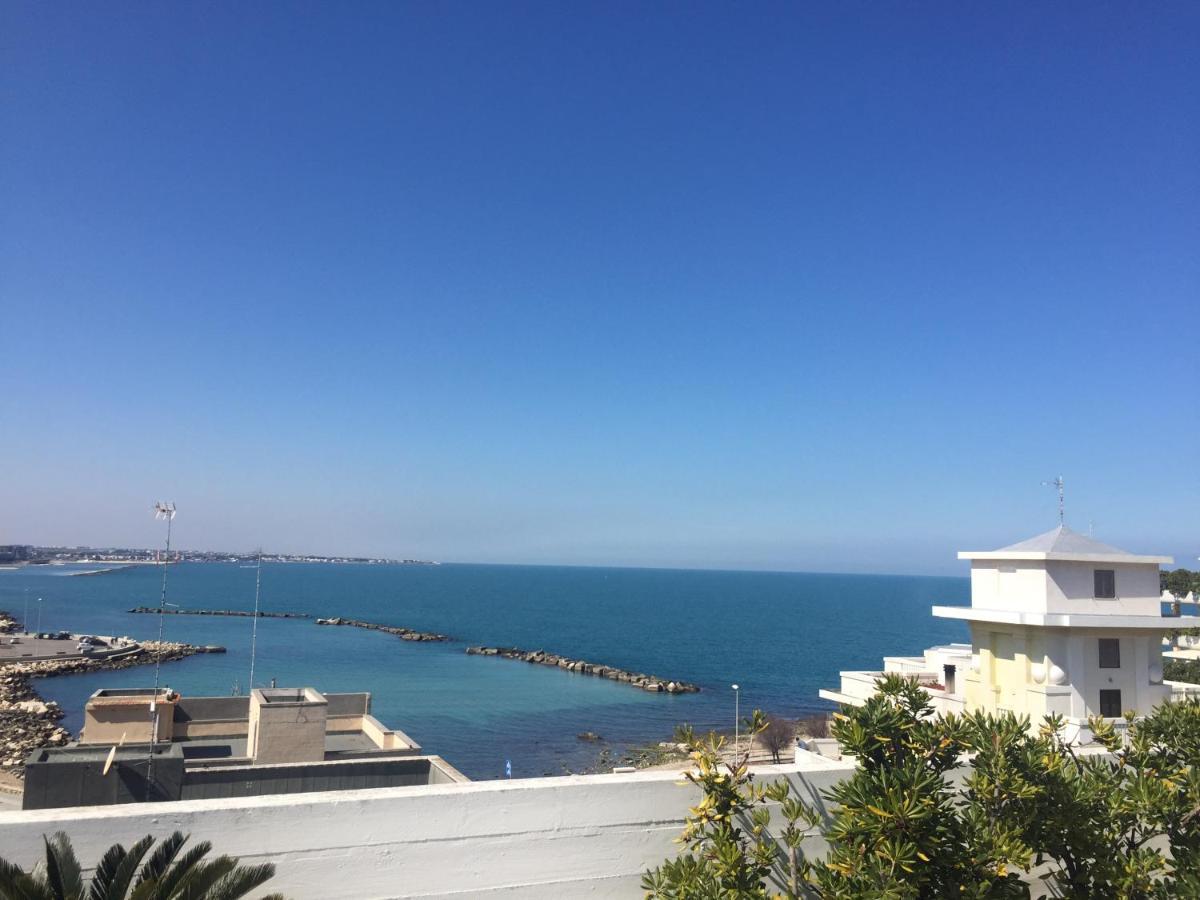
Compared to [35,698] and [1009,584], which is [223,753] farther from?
[35,698]

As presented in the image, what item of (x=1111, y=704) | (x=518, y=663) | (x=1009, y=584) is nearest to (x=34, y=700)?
(x=518, y=663)

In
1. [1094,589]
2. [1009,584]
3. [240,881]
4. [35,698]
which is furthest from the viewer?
[35,698]

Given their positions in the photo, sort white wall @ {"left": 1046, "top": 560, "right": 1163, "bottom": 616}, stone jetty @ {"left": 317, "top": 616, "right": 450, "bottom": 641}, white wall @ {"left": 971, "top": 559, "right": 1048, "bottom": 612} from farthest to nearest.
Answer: stone jetty @ {"left": 317, "top": 616, "right": 450, "bottom": 641} < white wall @ {"left": 971, "top": 559, "right": 1048, "bottom": 612} < white wall @ {"left": 1046, "top": 560, "right": 1163, "bottom": 616}

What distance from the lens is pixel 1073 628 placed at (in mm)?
11789

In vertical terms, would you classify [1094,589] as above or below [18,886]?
above

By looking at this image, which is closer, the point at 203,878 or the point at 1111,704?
the point at 203,878

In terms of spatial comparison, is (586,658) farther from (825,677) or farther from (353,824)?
(353,824)

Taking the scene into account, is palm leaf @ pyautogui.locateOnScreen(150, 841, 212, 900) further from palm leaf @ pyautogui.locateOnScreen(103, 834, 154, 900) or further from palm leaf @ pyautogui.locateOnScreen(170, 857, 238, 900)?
palm leaf @ pyautogui.locateOnScreen(103, 834, 154, 900)

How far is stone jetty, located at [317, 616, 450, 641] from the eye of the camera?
9856 cm

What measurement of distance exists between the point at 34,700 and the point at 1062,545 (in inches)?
2301

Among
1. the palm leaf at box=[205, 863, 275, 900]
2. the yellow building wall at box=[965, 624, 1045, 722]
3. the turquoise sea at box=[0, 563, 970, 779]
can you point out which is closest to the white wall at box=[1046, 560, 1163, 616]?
the yellow building wall at box=[965, 624, 1045, 722]

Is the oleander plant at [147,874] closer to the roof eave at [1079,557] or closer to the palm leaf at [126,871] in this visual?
the palm leaf at [126,871]

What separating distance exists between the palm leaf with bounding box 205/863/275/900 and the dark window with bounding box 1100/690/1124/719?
12132 mm

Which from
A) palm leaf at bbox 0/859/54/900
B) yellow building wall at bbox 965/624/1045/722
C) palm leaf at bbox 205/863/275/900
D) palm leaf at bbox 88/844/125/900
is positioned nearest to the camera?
palm leaf at bbox 0/859/54/900
